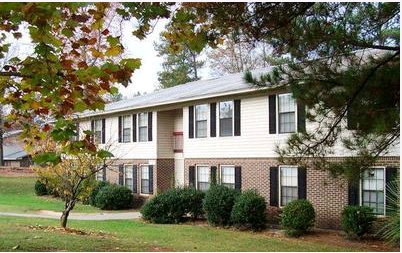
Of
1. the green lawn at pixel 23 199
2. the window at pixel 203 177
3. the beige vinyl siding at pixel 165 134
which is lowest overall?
the green lawn at pixel 23 199

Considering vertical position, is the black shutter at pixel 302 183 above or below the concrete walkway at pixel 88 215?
above

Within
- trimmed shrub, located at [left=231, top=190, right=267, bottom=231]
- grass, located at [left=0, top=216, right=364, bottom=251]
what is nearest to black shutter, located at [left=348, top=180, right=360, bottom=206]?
grass, located at [left=0, top=216, right=364, bottom=251]

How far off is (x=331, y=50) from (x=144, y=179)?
19371mm

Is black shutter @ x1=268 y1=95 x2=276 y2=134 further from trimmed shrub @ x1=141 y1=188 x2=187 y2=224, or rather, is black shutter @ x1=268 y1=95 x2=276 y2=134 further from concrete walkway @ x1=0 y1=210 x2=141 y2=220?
concrete walkway @ x1=0 y1=210 x2=141 y2=220

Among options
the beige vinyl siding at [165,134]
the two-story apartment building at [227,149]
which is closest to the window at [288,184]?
the two-story apartment building at [227,149]

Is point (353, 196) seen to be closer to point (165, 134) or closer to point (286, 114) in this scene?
point (286, 114)

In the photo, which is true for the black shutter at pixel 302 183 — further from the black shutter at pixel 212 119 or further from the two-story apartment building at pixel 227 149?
the black shutter at pixel 212 119

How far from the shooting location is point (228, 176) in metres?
21.7

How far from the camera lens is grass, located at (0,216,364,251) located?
1095cm

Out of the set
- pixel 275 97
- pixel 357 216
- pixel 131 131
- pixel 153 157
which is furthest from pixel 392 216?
pixel 131 131

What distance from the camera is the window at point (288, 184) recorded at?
61.2ft

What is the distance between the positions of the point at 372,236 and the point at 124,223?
870 centimetres

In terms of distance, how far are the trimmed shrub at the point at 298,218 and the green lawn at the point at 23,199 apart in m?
11.8

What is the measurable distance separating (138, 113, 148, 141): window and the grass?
6.97 m
